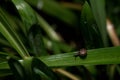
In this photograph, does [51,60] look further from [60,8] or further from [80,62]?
[60,8]

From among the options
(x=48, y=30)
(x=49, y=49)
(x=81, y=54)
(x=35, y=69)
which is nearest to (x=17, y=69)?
(x=35, y=69)

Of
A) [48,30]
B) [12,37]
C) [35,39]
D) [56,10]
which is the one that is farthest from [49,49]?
[12,37]

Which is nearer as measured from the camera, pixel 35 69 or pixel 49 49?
pixel 35 69

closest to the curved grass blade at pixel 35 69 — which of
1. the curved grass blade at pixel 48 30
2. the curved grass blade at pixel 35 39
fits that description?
the curved grass blade at pixel 35 39

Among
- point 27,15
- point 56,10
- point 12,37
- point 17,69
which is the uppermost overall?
point 56,10

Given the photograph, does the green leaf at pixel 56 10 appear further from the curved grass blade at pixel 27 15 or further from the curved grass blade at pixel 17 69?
the curved grass blade at pixel 17 69

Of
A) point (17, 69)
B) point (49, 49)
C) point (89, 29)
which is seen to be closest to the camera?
point (17, 69)

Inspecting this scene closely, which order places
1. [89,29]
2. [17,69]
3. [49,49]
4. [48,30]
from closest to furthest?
1. [17,69]
2. [89,29]
3. [49,49]
4. [48,30]

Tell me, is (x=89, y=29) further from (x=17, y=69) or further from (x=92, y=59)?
(x=17, y=69)

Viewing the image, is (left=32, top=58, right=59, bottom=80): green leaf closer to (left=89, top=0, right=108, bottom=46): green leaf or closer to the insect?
the insect

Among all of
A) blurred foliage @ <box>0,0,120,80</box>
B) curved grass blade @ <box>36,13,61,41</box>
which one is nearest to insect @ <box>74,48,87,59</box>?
blurred foliage @ <box>0,0,120,80</box>

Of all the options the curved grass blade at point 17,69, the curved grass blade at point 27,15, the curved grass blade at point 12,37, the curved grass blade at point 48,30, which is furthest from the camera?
the curved grass blade at point 48,30

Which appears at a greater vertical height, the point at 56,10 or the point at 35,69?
the point at 56,10

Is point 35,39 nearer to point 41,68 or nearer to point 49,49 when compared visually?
point 41,68
